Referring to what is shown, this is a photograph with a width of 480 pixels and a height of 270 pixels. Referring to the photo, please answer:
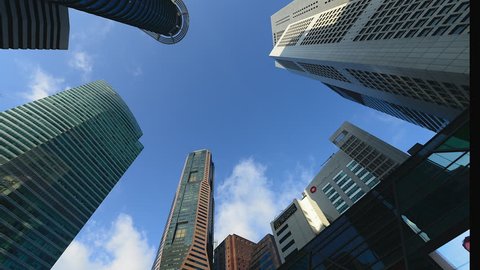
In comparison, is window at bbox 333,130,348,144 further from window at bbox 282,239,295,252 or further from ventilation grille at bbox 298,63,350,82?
window at bbox 282,239,295,252

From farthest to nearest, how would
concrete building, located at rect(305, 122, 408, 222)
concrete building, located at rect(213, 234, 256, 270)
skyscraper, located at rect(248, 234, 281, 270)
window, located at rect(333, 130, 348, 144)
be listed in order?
concrete building, located at rect(213, 234, 256, 270), skyscraper, located at rect(248, 234, 281, 270), window, located at rect(333, 130, 348, 144), concrete building, located at rect(305, 122, 408, 222)

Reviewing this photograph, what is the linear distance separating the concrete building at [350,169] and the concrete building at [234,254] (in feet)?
250

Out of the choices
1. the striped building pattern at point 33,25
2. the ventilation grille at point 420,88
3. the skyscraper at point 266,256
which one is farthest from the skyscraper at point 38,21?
the skyscraper at point 266,256

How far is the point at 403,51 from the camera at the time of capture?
2403 inches

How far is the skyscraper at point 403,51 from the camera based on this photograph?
2007 inches

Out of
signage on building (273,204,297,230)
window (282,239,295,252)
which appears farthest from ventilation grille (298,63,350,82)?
window (282,239,295,252)

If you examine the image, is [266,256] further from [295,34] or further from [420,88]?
[295,34]

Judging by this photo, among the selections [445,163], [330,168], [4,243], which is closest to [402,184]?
[445,163]

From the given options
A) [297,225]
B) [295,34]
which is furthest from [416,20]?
[295,34]

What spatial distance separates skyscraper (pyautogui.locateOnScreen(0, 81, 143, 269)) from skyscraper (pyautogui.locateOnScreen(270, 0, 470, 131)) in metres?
99.7

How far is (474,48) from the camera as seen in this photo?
491 cm

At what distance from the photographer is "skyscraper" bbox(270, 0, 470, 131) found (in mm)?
50969

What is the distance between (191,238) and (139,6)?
12492 centimetres

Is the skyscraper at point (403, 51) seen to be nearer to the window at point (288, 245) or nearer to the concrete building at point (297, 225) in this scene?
the concrete building at point (297, 225)
